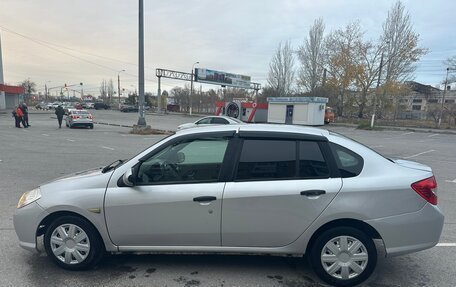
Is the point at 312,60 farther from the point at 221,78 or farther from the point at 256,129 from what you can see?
the point at 256,129

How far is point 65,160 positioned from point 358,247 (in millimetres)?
9386

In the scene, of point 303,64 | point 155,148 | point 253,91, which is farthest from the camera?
point 253,91

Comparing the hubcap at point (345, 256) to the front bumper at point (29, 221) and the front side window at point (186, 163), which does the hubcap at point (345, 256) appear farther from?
the front bumper at point (29, 221)

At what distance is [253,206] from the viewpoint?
120 inches

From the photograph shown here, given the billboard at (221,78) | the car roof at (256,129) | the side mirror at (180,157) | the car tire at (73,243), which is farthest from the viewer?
the billboard at (221,78)

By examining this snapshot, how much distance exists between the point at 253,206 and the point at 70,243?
6.53 feet

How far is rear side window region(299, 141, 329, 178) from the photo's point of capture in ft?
10.2

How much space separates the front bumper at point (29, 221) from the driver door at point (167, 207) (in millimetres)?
758

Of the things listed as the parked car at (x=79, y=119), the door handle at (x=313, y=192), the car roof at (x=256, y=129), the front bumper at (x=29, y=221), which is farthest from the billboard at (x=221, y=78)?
the door handle at (x=313, y=192)

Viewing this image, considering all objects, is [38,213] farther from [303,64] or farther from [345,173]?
[303,64]

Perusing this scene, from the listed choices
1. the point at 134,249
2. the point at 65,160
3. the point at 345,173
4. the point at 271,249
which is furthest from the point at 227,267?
the point at 65,160

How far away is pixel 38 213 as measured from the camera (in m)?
3.21

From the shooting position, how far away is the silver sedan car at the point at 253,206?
302 cm

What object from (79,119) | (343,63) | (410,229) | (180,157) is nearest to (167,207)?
(180,157)
